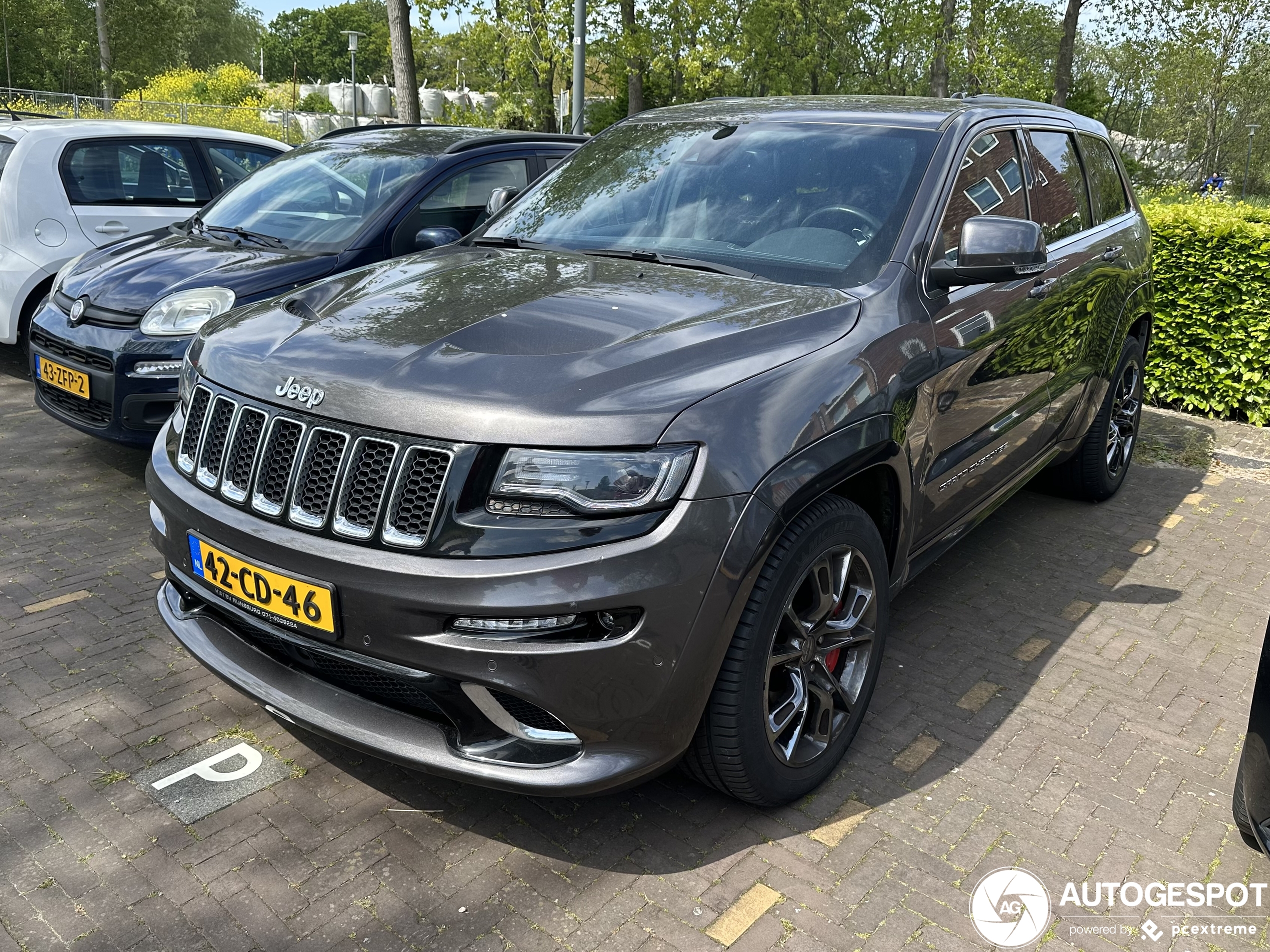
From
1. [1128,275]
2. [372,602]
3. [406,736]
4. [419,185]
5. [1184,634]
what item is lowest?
[1184,634]

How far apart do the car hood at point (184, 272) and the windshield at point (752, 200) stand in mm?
1740

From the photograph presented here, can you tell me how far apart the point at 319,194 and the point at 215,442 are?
145 inches

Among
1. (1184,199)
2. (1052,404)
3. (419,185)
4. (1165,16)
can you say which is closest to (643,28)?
(1184,199)

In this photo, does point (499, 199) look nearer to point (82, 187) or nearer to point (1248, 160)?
point (82, 187)

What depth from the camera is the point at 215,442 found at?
112 inches

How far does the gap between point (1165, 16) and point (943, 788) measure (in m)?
35.5

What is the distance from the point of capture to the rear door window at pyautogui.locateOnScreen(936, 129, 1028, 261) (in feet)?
11.3

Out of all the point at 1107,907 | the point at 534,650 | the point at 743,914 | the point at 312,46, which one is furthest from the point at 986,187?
the point at 312,46

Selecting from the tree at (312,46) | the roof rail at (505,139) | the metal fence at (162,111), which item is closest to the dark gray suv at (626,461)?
the roof rail at (505,139)

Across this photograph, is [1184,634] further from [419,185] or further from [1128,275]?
[419,185]

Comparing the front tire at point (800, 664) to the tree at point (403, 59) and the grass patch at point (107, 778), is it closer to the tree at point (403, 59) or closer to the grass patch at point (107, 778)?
the grass patch at point (107, 778)

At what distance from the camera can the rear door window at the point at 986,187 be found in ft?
11.3

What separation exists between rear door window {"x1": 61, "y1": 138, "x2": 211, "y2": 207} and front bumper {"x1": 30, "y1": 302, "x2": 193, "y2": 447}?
7.81ft

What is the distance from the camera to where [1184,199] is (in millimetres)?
18391
